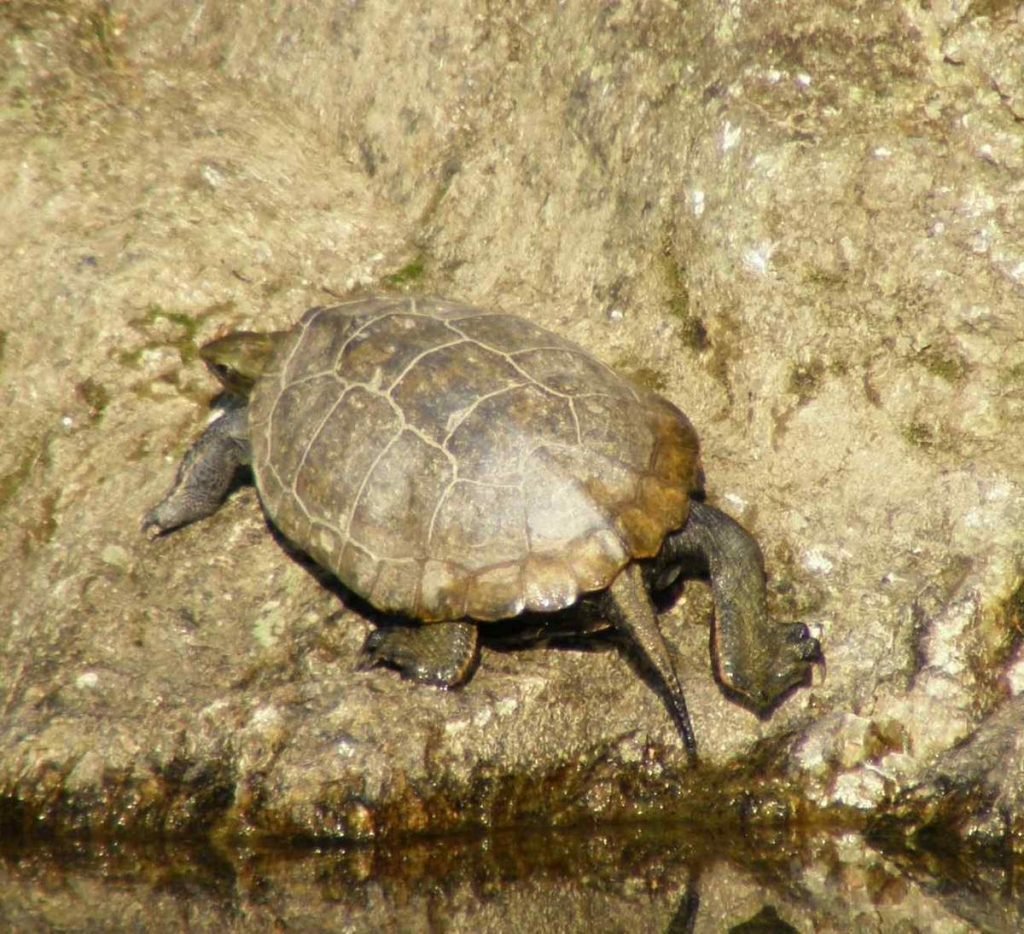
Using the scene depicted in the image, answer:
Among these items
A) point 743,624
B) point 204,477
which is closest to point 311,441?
point 204,477

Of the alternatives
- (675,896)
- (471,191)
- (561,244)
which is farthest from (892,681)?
(471,191)

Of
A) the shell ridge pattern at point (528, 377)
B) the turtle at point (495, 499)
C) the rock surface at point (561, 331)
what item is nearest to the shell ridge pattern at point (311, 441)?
the turtle at point (495, 499)

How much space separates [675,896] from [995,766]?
109cm

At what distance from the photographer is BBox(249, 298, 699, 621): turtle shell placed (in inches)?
170

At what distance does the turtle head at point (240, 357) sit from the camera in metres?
5.42

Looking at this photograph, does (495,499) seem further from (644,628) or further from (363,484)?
(644,628)

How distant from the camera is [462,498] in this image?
440 centimetres

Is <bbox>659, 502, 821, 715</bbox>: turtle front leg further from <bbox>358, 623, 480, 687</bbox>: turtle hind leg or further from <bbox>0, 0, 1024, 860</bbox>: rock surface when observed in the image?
<bbox>358, 623, 480, 687</bbox>: turtle hind leg

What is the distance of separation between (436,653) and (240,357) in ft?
5.48

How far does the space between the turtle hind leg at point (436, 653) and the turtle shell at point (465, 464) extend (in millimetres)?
103

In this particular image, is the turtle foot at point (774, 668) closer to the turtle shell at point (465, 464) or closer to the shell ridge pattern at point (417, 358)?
the turtle shell at point (465, 464)

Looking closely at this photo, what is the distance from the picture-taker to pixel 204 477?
5250 millimetres

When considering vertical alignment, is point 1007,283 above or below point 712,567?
above

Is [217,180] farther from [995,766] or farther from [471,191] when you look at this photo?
[995,766]
